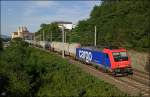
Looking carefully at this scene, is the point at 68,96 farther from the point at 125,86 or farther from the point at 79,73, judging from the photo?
the point at 79,73

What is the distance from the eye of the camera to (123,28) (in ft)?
177

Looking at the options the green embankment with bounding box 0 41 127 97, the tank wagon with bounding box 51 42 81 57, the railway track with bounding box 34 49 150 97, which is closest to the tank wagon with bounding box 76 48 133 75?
the railway track with bounding box 34 49 150 97

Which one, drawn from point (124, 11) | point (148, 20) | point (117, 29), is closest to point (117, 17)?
point (124, 11)

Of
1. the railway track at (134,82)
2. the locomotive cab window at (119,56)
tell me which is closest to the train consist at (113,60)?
the locomotive cab window at (119,56)

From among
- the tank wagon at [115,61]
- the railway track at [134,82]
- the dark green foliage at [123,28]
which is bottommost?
the railway track at [134,82]

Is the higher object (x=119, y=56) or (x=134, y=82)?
(x=119, y=56)

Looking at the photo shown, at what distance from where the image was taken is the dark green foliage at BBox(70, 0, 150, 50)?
4775cm

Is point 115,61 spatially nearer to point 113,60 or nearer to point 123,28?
point 113,60

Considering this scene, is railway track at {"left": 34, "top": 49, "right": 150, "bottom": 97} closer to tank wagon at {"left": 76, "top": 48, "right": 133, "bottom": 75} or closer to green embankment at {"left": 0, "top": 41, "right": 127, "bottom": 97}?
tank wagon at {"left": 76, "top": 48, "right": 133, "bottom": 75}

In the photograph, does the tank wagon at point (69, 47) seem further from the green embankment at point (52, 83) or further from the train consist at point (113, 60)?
the train consist at point (113, 60)

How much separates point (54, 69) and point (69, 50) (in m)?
21.7

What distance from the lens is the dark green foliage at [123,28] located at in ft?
157

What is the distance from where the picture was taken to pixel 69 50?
63.9 metres

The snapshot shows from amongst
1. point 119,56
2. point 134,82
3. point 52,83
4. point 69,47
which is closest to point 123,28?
point 69,47
